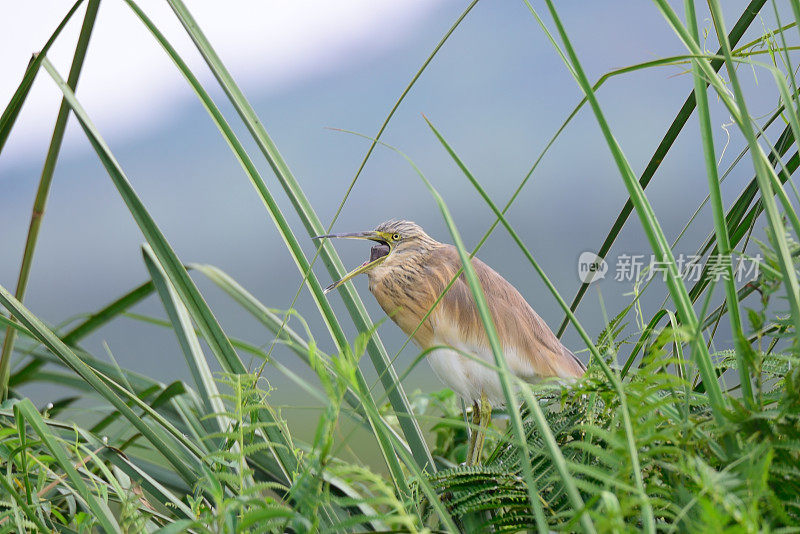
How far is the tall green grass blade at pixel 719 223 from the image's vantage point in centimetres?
35

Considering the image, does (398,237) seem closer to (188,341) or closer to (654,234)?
(188,341)

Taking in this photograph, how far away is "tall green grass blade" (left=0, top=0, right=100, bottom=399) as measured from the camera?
2.19 feet

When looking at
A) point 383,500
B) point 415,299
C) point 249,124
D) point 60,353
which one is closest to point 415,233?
point 415,299

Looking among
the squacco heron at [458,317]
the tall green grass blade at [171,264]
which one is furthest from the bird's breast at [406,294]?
the tall green grass blade at [171,264]

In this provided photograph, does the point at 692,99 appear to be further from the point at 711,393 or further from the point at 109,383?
the point at 109,383

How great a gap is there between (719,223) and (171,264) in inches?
17.5

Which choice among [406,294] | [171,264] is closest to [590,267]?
[406,294]

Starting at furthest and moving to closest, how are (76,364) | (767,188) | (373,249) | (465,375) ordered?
1. (373,249)
2. (465,375)
3. (76,364)
4. (767,188)

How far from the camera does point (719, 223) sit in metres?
0.38

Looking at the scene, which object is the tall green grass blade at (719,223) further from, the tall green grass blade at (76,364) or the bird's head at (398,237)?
the bird's head at (398,237)

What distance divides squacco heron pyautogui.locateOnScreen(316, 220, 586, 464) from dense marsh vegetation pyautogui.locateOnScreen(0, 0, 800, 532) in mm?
195

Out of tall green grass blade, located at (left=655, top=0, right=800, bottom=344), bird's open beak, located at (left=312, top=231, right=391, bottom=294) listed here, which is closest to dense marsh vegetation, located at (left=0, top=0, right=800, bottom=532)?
tall green grass blade, located at (left=655, top=0, right=800, bottom=344)

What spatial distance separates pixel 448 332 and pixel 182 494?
0.42 m

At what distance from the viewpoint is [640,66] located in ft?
1.28
